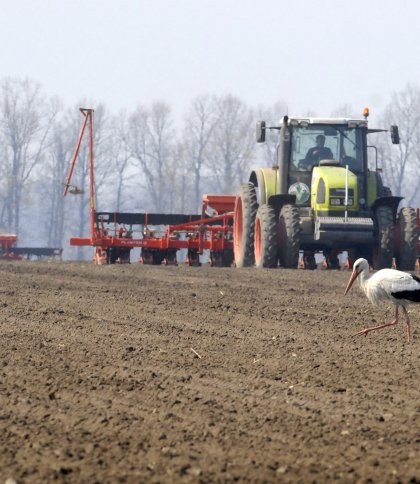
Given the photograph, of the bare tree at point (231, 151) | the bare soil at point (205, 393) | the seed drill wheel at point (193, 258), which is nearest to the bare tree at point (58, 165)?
the bare tree at point (231, 151)

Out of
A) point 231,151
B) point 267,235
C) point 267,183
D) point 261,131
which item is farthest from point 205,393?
point 231,151

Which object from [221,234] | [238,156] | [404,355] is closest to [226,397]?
[404,355]

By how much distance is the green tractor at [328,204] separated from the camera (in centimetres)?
2306

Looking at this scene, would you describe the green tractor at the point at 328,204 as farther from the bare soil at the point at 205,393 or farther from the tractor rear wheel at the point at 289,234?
the bare soil at the point at 205,393

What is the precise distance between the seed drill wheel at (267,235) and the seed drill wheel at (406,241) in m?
2.47

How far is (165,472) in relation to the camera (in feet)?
19.9

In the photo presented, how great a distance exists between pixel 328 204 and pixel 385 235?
1.30m

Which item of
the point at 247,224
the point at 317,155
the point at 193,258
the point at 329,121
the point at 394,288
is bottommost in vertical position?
the point at 394,288

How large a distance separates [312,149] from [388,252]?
2791 mm

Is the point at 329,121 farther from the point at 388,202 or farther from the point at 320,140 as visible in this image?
the point at 388,202

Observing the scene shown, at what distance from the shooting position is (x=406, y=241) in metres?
23.4

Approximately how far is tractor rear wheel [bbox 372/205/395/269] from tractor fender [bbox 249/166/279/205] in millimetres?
2480

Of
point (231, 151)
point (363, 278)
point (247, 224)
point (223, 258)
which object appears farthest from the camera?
point (231, 151)

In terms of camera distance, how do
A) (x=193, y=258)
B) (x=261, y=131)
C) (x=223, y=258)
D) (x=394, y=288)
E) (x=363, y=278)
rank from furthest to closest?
(x=193, y=258), (x=223, y=258), (x=261, y=131), (x=363, y=278), (x=394, y=288)
